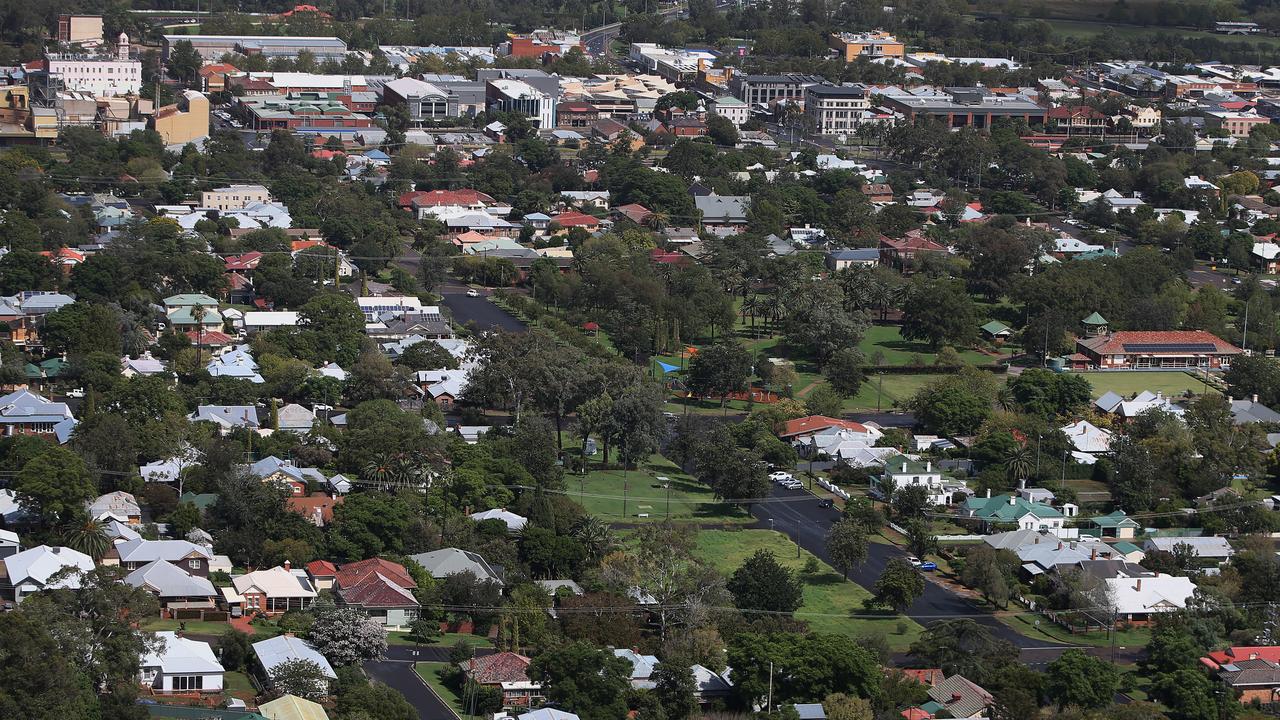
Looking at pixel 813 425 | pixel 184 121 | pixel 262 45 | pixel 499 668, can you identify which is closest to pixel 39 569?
pixel 499 668

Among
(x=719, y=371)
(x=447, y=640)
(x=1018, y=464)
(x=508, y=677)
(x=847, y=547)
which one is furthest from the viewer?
(x=719, y=371)

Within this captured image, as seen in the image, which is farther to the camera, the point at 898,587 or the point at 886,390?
the point at 886,390

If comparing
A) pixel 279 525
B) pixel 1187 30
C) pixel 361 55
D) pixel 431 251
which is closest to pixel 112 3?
pixel 361 55

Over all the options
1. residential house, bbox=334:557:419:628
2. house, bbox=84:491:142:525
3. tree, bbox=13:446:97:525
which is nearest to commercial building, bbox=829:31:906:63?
house, bbox=84:491:142:525

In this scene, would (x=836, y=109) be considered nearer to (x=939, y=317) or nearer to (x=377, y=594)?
(x=939, y=317)

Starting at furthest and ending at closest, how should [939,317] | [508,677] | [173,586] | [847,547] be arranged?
1. [939,317]
2. [847,547]
3. [173,586]
4. [508,677]

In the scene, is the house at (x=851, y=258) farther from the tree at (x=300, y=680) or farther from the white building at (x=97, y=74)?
the tree at (x=300, y=680)

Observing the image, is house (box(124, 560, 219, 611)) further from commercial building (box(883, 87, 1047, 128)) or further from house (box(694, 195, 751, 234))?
commercial building (box(883, 87, 1047, 128))

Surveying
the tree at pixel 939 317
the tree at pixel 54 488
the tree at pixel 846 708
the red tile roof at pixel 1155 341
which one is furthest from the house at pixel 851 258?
the tree at pixel 846 708
